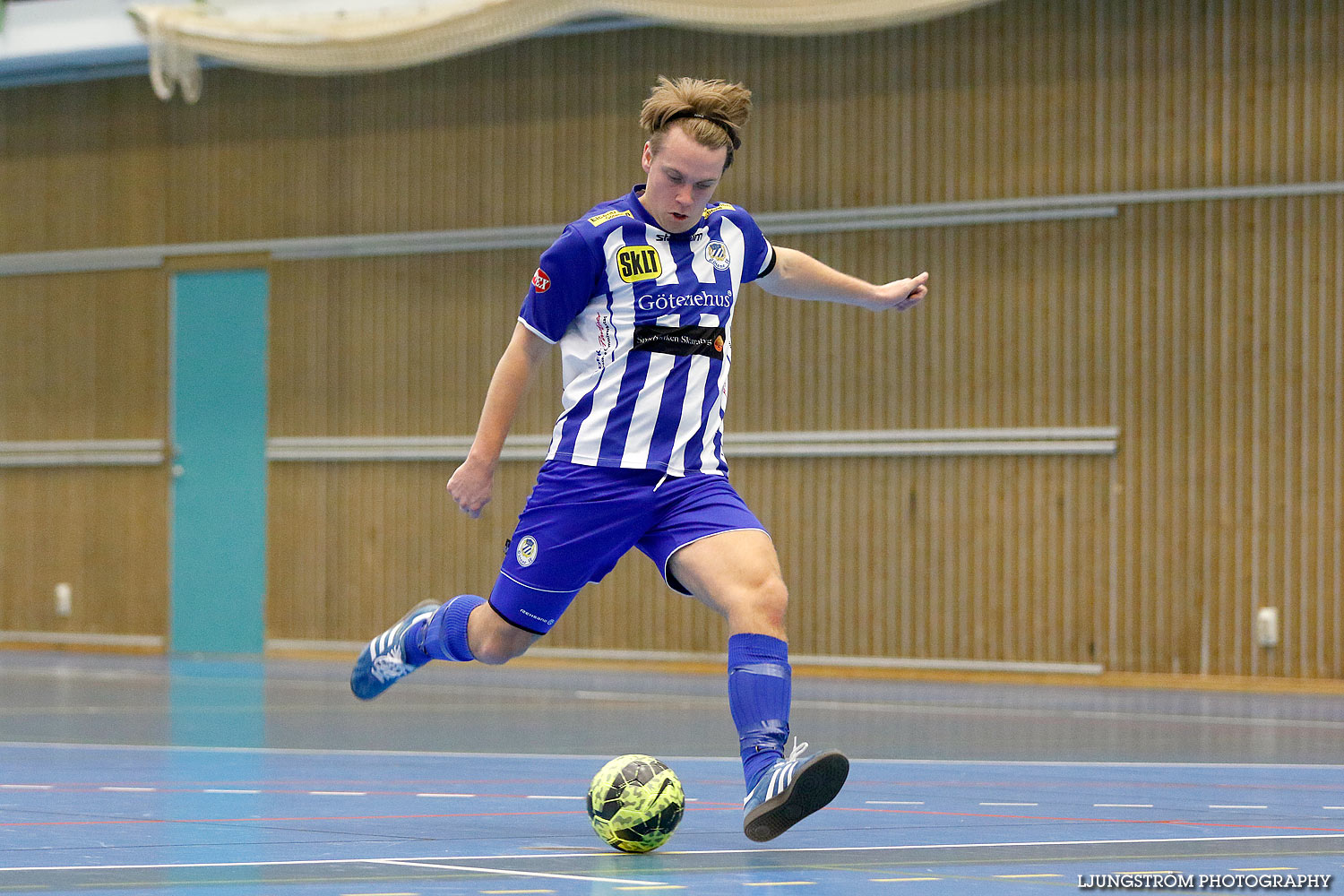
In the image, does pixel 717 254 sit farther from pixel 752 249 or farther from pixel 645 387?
pixel 645 387

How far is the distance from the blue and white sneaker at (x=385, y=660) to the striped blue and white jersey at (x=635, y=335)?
1.03 metres

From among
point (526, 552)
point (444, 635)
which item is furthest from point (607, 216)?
point (444, 635)

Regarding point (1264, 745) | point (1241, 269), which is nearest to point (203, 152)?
point (1241, 269)

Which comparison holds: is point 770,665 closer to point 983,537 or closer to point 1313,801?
point 1313,801

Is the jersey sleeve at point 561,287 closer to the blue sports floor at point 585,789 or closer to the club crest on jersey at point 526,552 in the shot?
the club crest on jersey at point 526,552

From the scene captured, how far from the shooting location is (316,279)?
14.6 m

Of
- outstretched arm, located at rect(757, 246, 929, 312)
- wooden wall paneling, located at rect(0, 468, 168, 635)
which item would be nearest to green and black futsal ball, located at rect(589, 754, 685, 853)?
outstretched arm, located at rect(757, 246, 929, 312)

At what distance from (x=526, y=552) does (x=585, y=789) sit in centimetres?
135

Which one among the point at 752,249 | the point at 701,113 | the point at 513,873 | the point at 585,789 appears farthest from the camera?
the point at 585,789

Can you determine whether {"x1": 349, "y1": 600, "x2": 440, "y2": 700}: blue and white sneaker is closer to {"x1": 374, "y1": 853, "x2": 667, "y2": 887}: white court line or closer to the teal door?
{"x1": 374, "y1": 853, "x2": 667, "y2": 887}: white court line

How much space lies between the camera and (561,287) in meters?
4.39

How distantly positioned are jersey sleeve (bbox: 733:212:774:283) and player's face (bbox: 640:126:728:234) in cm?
23

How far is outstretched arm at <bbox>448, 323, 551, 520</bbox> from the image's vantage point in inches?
174

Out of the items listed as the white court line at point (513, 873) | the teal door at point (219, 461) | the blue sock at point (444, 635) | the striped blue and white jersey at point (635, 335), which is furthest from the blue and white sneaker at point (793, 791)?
the teal door at point (219, 461)
